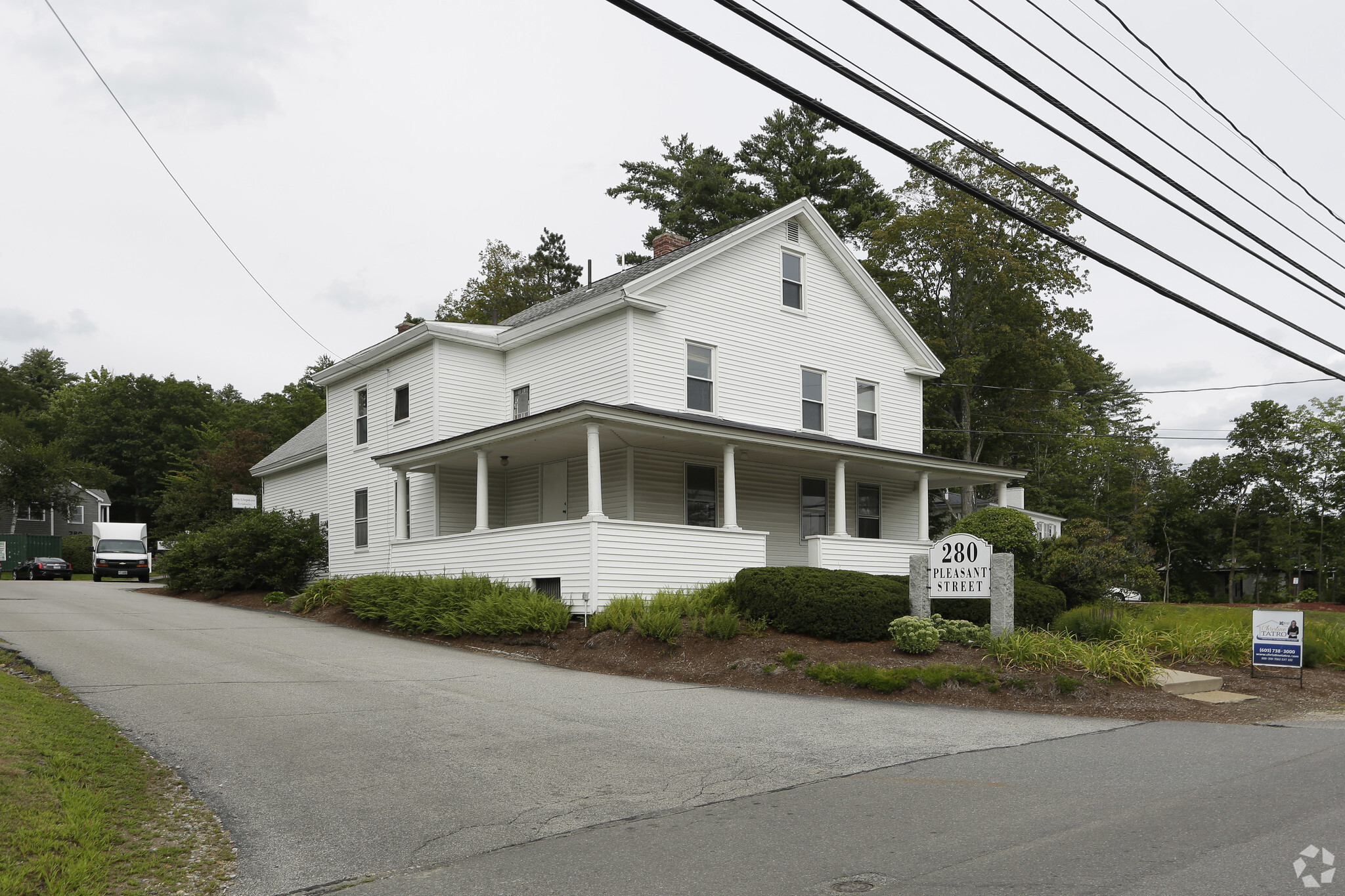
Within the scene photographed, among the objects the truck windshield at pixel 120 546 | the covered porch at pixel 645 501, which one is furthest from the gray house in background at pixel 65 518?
the covered porch at pixel 645 501

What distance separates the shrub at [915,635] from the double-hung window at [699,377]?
939cm

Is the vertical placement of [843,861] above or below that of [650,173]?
below

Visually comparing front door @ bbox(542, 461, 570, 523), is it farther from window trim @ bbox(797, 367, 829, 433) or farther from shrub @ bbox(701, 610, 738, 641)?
shrub @ bbox(701, 610, 738, 641)

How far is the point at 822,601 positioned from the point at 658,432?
5.49 meters

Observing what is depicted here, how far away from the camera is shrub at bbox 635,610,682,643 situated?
50.2 feet

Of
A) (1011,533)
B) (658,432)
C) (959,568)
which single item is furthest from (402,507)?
(959,568)

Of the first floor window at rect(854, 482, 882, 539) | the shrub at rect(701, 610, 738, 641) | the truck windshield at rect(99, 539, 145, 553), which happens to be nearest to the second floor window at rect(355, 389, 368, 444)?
the first floor window at rect(854, 482, 882, 539)

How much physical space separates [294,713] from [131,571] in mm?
34074

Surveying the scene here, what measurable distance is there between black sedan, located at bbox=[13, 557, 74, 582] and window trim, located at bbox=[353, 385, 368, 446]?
70.2 feet

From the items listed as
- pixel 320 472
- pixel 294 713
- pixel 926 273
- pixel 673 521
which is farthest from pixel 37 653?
pixel 926 273

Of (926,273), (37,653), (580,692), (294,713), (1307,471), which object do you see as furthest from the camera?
(1307,471)

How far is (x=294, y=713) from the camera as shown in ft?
33.9

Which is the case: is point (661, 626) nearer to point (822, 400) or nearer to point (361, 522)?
point (822, 400)

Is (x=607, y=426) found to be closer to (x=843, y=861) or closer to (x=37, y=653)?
(x=37, y=653)
